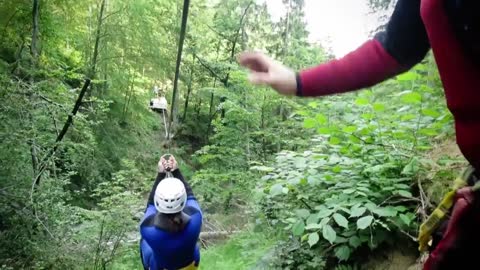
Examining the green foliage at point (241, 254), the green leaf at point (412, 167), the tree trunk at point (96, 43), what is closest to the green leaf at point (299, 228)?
the green leaf at point (412, 167)

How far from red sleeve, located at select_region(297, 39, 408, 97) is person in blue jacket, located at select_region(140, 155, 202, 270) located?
2615 millimetres

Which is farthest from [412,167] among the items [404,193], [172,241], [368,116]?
[172,241]

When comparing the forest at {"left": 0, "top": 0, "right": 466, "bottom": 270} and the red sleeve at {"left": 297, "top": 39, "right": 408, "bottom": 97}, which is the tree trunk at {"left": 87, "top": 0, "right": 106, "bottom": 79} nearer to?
the forest at {"left": 0, "top": 0, "right": 466, "bottom": 270}

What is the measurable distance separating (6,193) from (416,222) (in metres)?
4.35

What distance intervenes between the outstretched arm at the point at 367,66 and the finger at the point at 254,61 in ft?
0.12

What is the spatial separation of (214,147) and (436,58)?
27.3 feet

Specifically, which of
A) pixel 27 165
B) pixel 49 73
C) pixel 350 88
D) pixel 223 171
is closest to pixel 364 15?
pixel 223 171

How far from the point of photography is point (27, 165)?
517cm

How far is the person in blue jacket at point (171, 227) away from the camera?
127 inches

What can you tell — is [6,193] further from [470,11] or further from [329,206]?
[470,11]

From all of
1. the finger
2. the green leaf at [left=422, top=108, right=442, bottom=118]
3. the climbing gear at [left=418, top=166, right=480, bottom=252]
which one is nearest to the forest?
the green leaf at [left=422, top=108, right=442, bottom=118]

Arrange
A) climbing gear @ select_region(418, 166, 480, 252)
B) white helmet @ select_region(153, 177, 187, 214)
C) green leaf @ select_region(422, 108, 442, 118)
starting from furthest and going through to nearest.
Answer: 1. white helmet @ select_region(153, 177, 187, 214)
2. green leaf @ select_region(422, 108, 442, 118)
3. climbing gear @ select_region(418, 166, 480, 252)

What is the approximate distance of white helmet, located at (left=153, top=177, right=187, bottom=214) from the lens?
321cm

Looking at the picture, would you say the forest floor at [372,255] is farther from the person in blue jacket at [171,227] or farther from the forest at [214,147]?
the person in blue jacket at [171,227]
